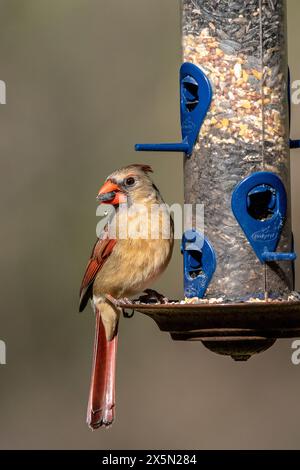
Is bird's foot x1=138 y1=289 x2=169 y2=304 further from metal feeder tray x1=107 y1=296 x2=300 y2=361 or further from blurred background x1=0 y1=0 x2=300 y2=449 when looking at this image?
blurred background x1=0 y1=0 x2=300 y2=449

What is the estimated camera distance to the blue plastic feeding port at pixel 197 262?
666 cm

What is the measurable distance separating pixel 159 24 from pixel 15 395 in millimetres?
2900

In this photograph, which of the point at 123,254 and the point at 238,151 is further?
the point at 123,254

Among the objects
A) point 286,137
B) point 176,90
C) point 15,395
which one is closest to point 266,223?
point 286,137

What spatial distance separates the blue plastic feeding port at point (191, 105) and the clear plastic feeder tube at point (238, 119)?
0.03 meters

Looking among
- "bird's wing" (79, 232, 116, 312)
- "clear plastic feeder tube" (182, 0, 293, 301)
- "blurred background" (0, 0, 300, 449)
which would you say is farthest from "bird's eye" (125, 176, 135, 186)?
"blurred background" (0, 0, 300, 449)

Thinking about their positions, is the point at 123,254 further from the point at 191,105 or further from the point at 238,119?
the point at 238,119

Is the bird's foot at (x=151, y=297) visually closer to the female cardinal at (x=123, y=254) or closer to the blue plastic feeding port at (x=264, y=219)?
the female cardinal at (x=123, y=254)

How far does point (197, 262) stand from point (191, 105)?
0.73 m

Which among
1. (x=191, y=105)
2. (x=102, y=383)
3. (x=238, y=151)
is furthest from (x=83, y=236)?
(x=238, y=151)

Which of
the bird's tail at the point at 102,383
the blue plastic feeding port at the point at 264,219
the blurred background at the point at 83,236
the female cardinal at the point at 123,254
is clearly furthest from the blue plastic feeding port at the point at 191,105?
the blurred background at the point at 83,236

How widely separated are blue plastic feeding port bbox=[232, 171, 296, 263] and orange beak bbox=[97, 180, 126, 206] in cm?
83

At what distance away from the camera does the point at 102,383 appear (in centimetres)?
741

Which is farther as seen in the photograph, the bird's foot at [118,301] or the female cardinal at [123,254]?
the female cardinal at [123,254]
